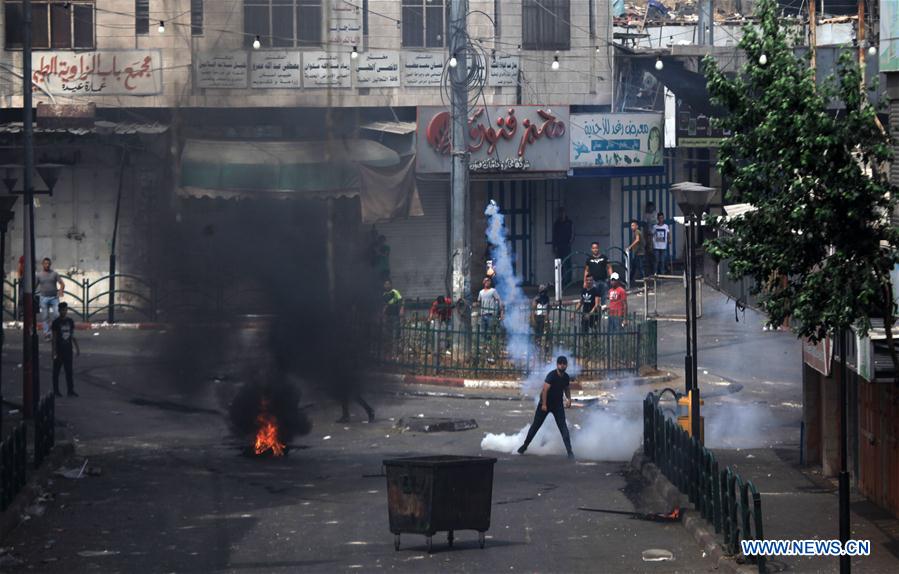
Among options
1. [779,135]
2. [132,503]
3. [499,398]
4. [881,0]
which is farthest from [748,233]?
[499,398]

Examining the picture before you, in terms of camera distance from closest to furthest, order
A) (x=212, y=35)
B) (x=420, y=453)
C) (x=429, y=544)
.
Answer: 1. (x=429, y=544)
2. (x=420, y=453)
3. (x=212, y=35)

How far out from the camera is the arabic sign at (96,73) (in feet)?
102

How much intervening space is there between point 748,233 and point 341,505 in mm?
6541

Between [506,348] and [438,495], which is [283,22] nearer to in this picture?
[506,348]

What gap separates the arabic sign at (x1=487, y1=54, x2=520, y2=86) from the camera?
1313 inches

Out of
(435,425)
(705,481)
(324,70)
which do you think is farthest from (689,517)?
(324,70)

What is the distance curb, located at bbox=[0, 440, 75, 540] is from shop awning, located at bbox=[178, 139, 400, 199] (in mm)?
6045

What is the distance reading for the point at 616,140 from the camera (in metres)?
33.5

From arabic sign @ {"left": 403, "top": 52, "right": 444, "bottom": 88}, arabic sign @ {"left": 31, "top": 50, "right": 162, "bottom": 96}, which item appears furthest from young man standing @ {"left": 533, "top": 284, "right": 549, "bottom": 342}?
arabic sign @ {"left": 31, "top": 50, "right": 162, "bottom": 96}

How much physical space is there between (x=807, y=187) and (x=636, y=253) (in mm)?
23528

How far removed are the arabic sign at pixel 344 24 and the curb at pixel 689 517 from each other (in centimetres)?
1619

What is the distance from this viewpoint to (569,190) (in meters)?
35.9

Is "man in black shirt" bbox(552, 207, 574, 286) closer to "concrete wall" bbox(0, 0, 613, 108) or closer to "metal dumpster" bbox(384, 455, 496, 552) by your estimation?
"concrete wall" bbox(0, 0, 613, 108)

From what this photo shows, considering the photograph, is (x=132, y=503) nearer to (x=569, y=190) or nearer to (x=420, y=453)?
(x=420, y=453)
